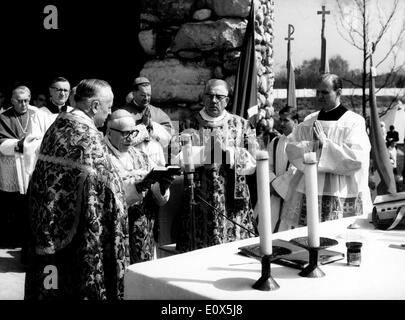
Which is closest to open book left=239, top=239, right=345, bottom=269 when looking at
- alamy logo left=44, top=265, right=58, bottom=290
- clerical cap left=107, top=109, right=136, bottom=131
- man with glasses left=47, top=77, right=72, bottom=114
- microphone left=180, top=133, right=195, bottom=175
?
microphone left=180, top=133, right=195, bottom=175

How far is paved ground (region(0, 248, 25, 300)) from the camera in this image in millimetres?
4211

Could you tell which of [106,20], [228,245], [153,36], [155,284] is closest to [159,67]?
[153,36]

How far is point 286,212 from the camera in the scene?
15.6ft

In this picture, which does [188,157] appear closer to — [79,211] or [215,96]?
[79,211]

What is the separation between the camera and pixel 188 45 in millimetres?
5684

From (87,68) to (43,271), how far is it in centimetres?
500

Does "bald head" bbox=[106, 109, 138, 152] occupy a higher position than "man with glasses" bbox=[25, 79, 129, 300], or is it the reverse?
"bald head" bbox=[106, 109, 138, 152]

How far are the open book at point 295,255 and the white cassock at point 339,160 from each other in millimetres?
2121

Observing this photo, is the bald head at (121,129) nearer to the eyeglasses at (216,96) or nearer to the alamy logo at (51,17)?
the eyeglasses at (216,96)

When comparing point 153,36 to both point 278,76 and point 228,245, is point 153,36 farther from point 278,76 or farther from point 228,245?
point 278,76

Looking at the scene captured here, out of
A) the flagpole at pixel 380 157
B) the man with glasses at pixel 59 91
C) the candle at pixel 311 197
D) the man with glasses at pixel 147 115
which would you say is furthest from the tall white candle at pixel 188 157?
the flagpole at pixel 380 157

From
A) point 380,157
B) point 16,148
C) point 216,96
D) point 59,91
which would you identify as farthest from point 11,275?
point 380,157

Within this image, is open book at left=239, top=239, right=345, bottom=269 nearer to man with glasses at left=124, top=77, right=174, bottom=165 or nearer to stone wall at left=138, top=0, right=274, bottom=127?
man with glasses at left=124, top=77, right=174, bottom=165

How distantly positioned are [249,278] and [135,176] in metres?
1.67
